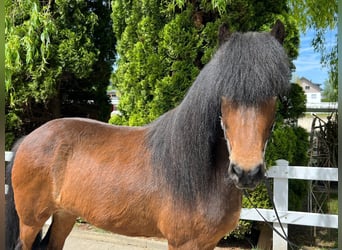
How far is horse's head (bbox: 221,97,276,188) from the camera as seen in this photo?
52.6 inches

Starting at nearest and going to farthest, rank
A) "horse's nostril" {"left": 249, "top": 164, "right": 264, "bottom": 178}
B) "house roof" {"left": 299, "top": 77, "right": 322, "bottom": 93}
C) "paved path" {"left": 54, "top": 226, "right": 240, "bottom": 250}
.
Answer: "horse's nostril" {"left": 249, "top": 164, "right": 264, "bottom": 178}, "paved path" {"left": 54, "top": 226, "right": 240, "bottom": 250}, "house roof" {"left": 299, "top": 77, "right": 322, "bottom": 93}

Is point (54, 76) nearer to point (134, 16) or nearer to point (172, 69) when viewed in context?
point (134, 16)

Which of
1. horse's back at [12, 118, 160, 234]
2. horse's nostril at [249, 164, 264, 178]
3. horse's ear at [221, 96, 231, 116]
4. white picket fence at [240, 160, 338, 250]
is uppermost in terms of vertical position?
horse's ear at [221, 96, 231, 116]

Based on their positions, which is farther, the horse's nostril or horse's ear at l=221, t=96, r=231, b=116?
horse's ear at l=221, t=96, r=231, b=116

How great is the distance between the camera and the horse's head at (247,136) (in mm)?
1337

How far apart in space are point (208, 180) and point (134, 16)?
2536mm

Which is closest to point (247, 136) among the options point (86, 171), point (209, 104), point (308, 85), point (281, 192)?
point (209, 104)

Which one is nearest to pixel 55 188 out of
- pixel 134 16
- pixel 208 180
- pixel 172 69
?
pixel 208 180

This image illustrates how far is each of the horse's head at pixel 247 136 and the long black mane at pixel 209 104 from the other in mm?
36

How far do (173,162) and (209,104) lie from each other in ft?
1.25

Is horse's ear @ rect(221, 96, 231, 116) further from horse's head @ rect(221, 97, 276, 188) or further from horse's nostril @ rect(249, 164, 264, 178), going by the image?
horse's nostril @ rect(249, 164, 264, 178)

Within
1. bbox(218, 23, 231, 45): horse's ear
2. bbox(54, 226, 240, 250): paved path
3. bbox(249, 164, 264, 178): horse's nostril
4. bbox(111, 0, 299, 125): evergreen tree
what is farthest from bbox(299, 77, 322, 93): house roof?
bbox(249, 164, 264, 178): horse's nostril

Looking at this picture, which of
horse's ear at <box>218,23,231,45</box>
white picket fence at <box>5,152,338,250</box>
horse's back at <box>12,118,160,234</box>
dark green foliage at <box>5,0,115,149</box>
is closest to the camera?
horse's ear at <box>218,23,231,45</box>

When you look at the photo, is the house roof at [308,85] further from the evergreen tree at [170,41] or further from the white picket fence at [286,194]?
the white picket fence at [286,194]
